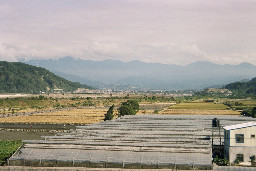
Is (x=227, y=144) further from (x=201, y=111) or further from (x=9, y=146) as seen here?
(x=201, y=111)

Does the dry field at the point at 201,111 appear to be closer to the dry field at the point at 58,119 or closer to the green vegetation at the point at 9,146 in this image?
the dry field at the point at 58,119

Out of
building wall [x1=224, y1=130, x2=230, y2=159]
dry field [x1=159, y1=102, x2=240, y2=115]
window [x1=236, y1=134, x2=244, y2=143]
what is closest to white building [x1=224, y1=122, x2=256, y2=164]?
window [x1=236, y1=134, x2=244, y2=143]

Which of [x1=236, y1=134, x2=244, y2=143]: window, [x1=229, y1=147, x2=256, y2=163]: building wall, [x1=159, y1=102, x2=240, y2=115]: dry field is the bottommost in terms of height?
[x1=159, y1=102, x2=240, y2=115]: dry field

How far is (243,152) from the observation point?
101 feet

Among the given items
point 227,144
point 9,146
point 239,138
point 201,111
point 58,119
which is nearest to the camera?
point 239,138

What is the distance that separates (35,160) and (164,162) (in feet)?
38.7

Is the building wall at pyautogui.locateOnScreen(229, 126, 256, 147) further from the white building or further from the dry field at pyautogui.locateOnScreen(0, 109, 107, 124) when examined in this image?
the dry field at pyautogui.locateOnScreen(0, 109, 107, 124)

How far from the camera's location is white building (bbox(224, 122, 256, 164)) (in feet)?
101

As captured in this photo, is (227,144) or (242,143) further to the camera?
(227,144)

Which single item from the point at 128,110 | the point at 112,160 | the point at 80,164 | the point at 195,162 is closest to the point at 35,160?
the point at 80,164

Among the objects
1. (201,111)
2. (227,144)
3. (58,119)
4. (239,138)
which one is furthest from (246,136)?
(201,111)

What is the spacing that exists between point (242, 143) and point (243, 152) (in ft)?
2.63

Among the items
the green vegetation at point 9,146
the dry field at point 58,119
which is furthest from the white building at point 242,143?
the dry field at point 58,119

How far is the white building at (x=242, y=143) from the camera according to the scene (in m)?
30.7
